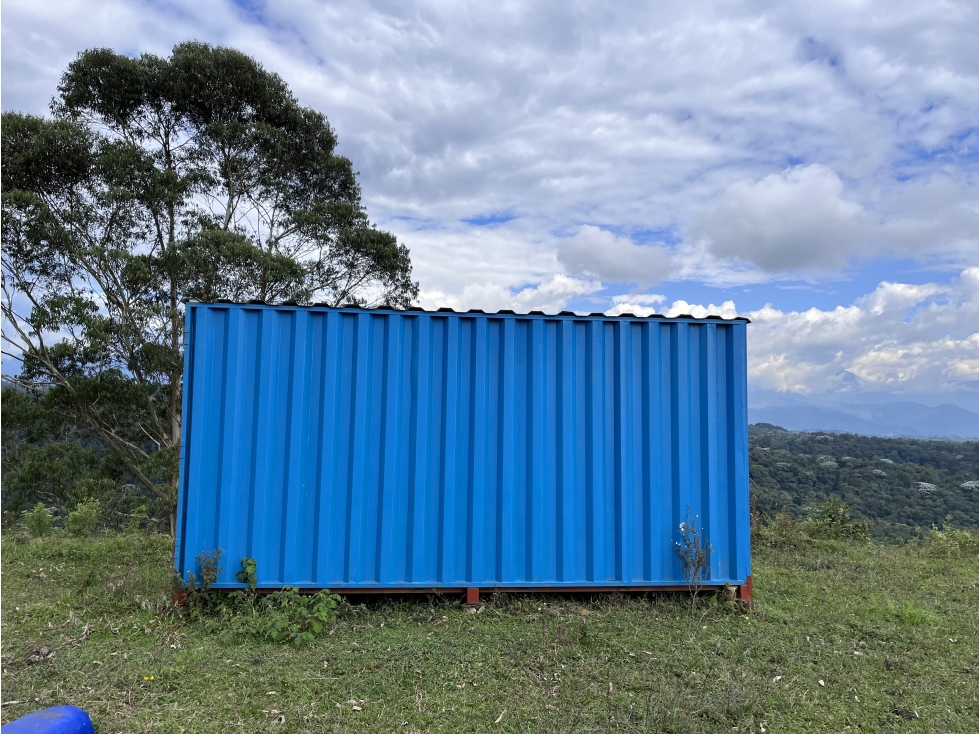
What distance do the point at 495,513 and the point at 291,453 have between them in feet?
6.81

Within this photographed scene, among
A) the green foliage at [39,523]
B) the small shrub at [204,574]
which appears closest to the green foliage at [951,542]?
the small shrub at [204,574]

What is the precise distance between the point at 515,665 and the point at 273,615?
218 cm

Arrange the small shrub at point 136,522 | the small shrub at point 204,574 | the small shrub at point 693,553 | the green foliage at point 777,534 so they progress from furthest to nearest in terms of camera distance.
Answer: the small shrub at point 136,522 → the green foliage at point 777,534 → the small shrub at point 693,553 → the small shrub at point 204,574

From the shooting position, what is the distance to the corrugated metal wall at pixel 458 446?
5527 millimetres

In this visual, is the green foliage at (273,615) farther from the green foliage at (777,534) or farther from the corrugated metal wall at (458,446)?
the green foliage at (777,534)

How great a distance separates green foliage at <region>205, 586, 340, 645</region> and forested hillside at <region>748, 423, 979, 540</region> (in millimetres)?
8693

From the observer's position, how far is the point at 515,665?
4.54 m

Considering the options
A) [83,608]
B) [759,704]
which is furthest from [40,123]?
[759,704]

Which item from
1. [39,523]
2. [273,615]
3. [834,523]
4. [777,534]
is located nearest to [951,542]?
[834,523]

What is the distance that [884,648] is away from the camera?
5.07m

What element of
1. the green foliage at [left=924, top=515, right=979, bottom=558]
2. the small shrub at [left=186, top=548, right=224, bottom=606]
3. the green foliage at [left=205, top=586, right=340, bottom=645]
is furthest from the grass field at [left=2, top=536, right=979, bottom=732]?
the green foliage at [left=924, top=515, right=979, bottom=558]

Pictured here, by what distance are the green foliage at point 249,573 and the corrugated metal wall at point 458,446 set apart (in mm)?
80

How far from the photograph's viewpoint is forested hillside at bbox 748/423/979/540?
15094 millimetres

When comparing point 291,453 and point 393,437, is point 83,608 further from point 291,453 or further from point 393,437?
point 393,437
